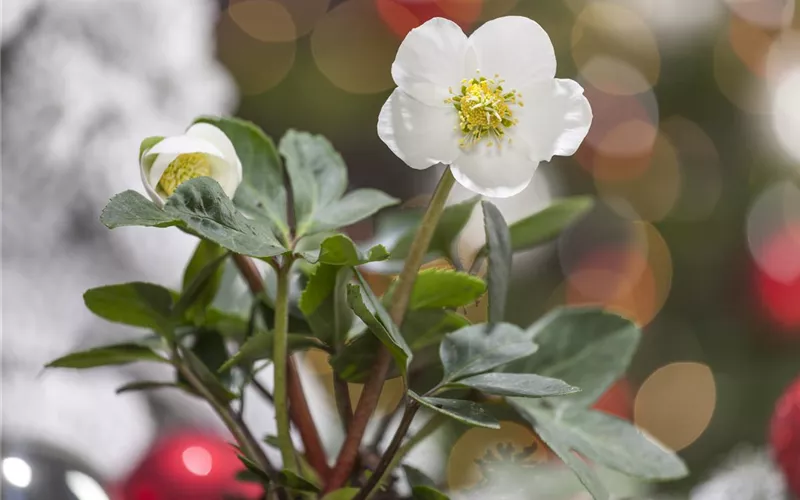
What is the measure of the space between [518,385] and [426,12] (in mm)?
659

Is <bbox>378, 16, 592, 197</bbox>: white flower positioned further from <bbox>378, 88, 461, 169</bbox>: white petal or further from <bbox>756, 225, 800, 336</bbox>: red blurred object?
<bbox>756, 225, 800, 336</bbox>: red blurred object

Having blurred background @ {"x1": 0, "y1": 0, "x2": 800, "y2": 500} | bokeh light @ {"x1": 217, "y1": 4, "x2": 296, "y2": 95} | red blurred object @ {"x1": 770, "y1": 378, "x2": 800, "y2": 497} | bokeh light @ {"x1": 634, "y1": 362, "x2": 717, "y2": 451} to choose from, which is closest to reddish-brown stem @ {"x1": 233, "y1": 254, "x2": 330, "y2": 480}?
blurred background @ {"x1": 0, "y1": 0, "x2": 800, "y2": 500}

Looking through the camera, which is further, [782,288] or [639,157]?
[639,157]

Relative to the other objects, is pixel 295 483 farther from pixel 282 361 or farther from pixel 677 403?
pixel 677 403

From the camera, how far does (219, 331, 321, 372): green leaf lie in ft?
1.03

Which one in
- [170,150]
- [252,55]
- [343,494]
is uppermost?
[252,55]

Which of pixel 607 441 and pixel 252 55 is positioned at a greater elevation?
pixel 252 55

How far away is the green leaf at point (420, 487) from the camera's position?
1.01 ft

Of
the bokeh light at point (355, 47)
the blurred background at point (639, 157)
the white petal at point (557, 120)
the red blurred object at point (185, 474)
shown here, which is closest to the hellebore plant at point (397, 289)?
the white petal at point (557, 120)

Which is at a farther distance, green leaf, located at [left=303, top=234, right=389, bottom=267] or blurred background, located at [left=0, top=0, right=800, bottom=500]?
blurred background, located at [left=0, top=0, right=800, bottom=500]

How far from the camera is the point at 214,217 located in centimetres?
26

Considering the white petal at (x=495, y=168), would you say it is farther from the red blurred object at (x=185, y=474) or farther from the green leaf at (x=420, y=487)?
the red blurred object at (x=185, y=474)

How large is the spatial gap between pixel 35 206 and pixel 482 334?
33cm

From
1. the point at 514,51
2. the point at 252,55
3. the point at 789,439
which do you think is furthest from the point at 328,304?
the point at 252,55
